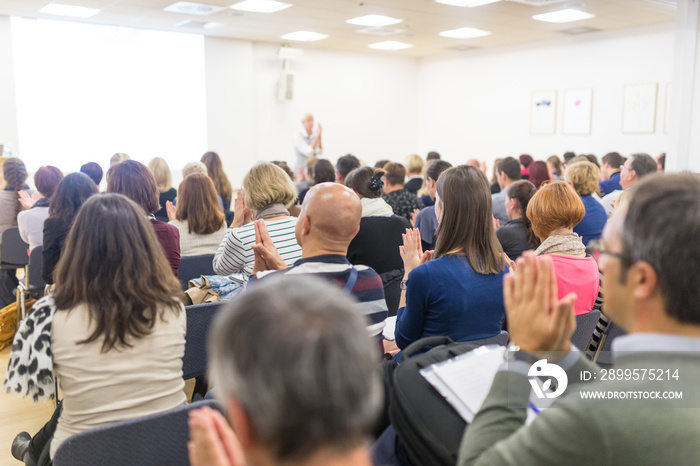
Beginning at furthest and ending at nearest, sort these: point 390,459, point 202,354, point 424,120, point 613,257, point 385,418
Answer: point 424,120 → point 202,354 → point 385,418 → point 390,459 → point 613,257

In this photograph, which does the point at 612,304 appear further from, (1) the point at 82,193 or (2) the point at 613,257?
(1) the point at 82,193

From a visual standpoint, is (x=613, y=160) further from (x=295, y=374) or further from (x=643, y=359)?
(x=295, y=374)

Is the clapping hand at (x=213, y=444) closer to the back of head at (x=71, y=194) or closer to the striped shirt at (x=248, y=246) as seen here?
the striped shirt at (x=248, y=246)

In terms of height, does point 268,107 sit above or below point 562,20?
below

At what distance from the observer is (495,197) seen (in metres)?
4.93

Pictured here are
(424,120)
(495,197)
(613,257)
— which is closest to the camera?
(613,257)

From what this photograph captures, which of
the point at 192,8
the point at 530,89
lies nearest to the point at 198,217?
the point at 192,8

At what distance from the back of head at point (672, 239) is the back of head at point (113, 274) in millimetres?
1276

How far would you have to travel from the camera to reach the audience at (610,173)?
19.3ft

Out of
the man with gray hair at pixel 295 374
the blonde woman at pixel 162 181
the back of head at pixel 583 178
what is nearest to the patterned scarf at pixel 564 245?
the back of head at pixel 583 178

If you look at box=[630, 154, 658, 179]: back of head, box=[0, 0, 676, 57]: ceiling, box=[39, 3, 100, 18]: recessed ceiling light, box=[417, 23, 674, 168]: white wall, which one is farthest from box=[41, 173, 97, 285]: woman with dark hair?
box=[417, 23, 674, 168]: white wall

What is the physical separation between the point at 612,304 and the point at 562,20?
8.84m

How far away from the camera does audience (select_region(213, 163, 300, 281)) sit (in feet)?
9.79

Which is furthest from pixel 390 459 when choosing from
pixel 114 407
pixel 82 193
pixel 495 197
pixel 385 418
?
pixel 495 197
